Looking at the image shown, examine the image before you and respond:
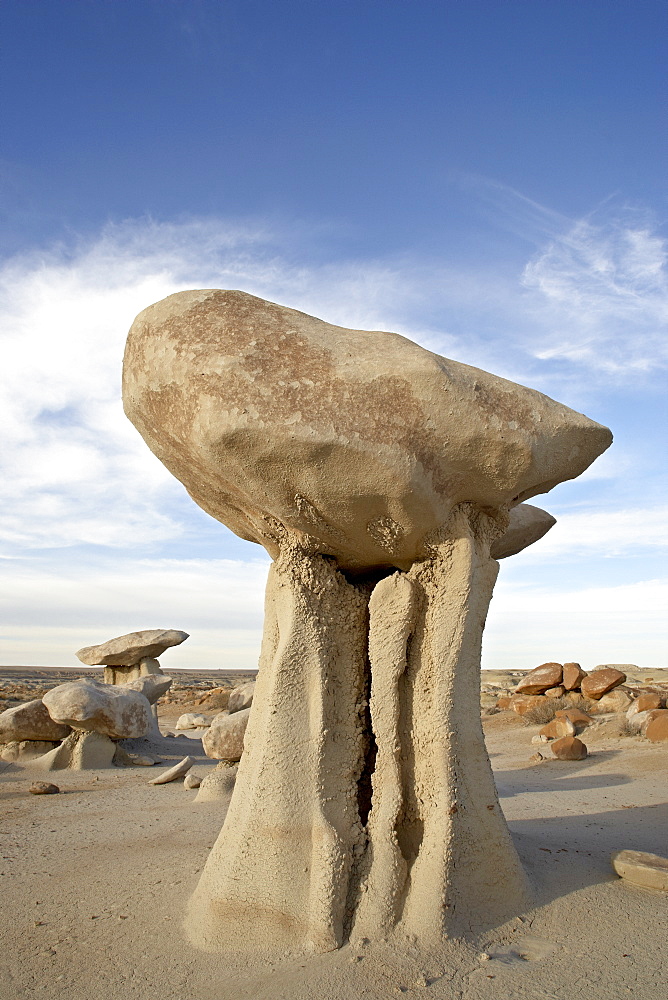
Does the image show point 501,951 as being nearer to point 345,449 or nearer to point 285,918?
point 285,918

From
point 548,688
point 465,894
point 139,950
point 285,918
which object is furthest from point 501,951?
point 548,688

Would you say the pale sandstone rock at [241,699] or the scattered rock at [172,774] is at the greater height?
the pale sandstone rock at [241,699]

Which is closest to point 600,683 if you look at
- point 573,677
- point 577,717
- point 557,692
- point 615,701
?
point 615,701

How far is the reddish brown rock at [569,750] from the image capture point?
10844mm

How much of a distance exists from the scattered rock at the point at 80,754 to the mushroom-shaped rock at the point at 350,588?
6963mm

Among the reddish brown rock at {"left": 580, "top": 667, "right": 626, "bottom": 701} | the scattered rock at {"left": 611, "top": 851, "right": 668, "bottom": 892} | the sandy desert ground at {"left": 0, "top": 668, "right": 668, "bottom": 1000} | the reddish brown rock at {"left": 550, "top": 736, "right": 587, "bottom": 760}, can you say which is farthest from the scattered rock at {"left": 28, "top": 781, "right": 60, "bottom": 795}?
the reddish brown rock at {"left": 580, "top": 667, "right": 626, "bottom": 701}

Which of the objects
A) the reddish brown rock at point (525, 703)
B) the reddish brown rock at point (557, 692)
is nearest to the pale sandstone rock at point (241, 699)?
the reddish brown rock at point (525, 703)

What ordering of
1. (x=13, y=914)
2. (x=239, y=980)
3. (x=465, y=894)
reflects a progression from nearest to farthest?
(x=239, y=980) < (x=465, y=894) < (x=13, y=914)

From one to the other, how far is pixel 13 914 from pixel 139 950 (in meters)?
1.04

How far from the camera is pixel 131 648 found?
1434cm

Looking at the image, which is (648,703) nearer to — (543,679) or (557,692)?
(557,692)

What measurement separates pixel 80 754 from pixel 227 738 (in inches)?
108

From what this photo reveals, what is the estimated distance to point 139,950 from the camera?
3.53 metres

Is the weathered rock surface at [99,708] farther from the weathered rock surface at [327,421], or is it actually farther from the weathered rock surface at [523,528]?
the weathered rock surface at [327,421]
